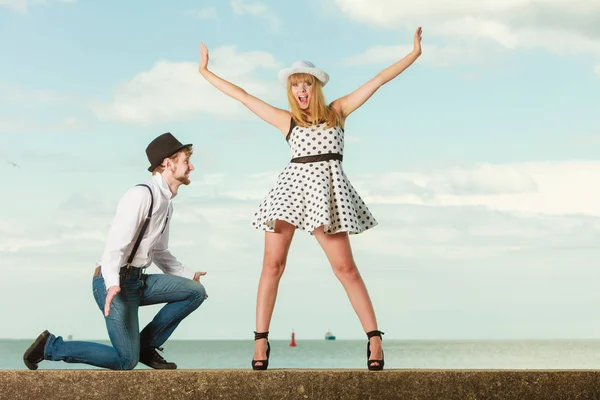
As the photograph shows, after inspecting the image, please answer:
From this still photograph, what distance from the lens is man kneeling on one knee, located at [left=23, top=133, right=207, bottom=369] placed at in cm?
603

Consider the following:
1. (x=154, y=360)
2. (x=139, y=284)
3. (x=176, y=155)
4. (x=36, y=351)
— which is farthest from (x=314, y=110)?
(x=36, y=351)

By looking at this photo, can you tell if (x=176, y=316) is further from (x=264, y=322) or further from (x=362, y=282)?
(x=362, y=282)

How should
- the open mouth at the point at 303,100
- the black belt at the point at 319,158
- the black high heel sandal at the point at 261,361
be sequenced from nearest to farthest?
the black high heel sandal at the point at 261,361 → the black belt at the point at 319,158 → the open mouth at the point at 303,100

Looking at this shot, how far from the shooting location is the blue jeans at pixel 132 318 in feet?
19.9

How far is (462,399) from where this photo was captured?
577cm

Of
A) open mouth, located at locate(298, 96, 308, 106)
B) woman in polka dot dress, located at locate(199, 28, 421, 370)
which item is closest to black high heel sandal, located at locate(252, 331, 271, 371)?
woman in polka dot dress, located at locate(199, 28, 421, 370)

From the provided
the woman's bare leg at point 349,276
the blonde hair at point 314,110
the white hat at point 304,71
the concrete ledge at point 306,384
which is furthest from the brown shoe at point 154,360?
the white hat at point 304,71

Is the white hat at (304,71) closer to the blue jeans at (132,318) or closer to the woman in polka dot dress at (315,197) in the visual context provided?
the woman in polka dot dress at (315,197)

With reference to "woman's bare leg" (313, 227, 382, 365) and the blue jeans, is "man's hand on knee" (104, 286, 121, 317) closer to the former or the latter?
the blue jeans

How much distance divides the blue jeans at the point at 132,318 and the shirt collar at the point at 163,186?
59 cm

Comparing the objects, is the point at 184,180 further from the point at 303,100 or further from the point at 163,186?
the point at 303,100

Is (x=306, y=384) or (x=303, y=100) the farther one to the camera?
(x=303, y=100)

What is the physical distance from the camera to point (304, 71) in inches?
247

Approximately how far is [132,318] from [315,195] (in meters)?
1.59
